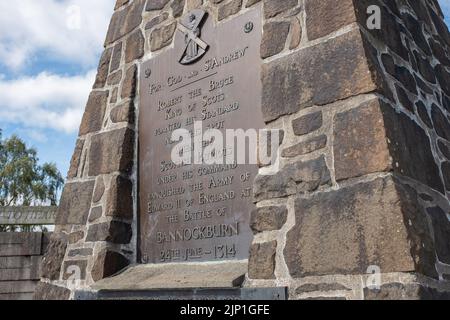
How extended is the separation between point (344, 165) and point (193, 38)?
1.79 metres

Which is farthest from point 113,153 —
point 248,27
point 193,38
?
point 248,27

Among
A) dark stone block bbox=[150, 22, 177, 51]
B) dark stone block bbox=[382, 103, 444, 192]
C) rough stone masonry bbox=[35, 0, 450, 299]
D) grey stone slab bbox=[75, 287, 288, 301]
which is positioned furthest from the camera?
dark stone block bbox=[150, 22, 177, 51]

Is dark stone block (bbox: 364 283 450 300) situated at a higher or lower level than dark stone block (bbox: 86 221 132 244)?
lower

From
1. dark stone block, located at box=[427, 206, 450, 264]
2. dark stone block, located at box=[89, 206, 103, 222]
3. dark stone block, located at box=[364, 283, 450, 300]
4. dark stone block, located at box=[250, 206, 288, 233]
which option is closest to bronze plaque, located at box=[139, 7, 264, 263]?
dark stone block, located at box=[250, 206, 288, 233]

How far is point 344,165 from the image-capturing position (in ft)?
7.68

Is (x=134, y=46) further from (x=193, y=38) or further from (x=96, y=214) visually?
(x=96, y=214)

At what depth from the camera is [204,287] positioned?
266 cm

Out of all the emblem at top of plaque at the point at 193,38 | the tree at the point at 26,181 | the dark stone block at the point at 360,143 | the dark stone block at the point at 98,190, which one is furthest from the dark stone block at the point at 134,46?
the tree at the point at 26,181

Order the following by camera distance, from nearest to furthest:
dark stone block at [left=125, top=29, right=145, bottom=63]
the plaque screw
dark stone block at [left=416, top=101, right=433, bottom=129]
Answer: dark stone block at [left=416, top=101, right=433, bottom=129] → the plaque screw → dark stone block at [left=125, top=29, right=145, bottom=63]

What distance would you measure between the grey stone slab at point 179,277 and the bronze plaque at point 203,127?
82mm

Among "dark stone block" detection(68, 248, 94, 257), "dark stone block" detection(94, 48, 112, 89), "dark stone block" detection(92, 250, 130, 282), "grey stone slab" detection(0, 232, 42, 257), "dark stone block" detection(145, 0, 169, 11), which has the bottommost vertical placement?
"dark stone block" detection(92, 250, 130, 282)

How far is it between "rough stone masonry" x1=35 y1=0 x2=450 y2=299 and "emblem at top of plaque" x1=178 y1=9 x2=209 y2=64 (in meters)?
0.10

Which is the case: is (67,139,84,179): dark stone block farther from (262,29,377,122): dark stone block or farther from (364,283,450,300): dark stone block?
(364,283,450,300): dark stone block

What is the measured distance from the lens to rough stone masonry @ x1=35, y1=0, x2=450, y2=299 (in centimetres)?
214
